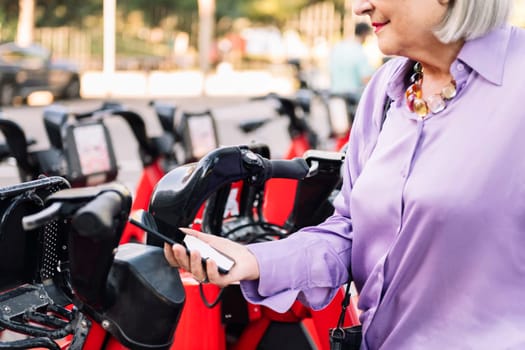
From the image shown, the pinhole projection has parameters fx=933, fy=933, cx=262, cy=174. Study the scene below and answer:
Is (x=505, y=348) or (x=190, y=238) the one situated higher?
(x=190, y=238)

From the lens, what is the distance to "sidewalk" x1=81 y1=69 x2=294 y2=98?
2356 centimetres

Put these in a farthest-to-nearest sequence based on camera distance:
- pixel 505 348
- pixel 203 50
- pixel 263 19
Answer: pixel 263 19
pixel 203 50
pixel 505 348

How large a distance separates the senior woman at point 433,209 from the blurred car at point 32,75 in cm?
1733

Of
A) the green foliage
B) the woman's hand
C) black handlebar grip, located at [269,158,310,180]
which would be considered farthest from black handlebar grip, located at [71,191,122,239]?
the green foliage

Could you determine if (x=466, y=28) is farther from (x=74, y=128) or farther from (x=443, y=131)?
(x=74, y=128)

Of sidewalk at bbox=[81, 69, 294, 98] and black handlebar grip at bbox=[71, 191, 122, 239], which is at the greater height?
black handlebar grip at bbox=[71, 191, 122, 239]

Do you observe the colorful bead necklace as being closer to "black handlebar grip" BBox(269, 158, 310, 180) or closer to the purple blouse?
the purple blouse

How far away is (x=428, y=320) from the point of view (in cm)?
168

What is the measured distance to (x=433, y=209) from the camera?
162cm

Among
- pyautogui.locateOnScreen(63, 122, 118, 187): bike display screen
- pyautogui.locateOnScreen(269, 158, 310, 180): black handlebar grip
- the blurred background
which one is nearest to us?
pyautogui.locateOnScreen(269, 158, 310, 180): black handlebar grip

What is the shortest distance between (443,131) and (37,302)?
32.9 inches

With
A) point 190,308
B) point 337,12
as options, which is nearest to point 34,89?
point 190,308

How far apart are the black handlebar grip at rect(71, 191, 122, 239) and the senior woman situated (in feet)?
Answer: 0.73

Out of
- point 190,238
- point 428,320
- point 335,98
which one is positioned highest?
point 190,238
